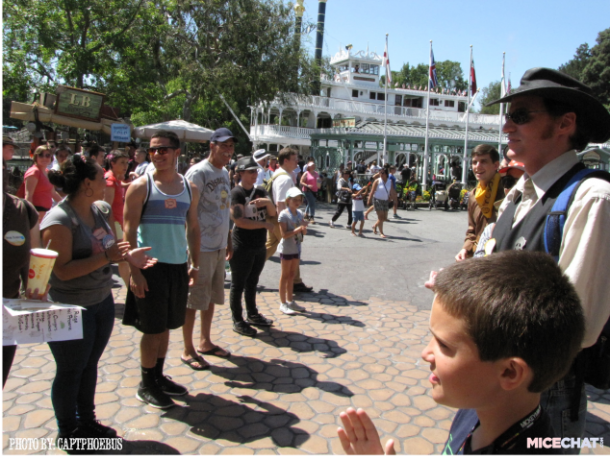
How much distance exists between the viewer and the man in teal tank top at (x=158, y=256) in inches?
128

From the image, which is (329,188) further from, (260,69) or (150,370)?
(150,370)

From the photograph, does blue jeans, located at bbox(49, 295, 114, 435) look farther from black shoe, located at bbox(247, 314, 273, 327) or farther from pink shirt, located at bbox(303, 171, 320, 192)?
pink shirt, located at bbox(303, 171, 320, 192)

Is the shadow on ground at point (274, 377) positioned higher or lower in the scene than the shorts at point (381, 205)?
lower

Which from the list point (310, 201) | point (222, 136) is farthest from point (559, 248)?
point (310, 201)

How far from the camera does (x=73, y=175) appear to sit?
2.81m

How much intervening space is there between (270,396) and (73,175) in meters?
2.25

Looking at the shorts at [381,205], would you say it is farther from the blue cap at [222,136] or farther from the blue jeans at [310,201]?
the blue cap at [222,136]

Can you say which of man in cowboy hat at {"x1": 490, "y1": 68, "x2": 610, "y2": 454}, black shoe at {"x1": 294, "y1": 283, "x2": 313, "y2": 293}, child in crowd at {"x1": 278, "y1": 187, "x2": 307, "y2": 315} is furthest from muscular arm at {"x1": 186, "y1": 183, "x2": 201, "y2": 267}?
black shoe at {"x1": 294, "y1": 283, "x2": 313, "y2": 293}

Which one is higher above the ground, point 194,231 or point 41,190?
point 41,190

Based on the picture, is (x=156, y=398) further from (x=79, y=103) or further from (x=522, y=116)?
(x=79, y=103)

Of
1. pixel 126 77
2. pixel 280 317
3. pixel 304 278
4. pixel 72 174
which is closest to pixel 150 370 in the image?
pixel 72 174

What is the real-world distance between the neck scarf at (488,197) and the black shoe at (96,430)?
3.79m

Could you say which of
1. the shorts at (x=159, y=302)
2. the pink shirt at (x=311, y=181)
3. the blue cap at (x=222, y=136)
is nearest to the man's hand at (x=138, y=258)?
the shorts at (x=159, y=302)

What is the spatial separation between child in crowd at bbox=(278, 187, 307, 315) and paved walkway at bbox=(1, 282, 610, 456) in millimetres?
468
